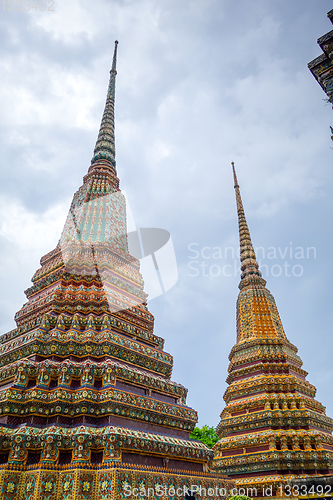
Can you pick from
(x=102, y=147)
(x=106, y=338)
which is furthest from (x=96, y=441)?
(x=102, y=147)

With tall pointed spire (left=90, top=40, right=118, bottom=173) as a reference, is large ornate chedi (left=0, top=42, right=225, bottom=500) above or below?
below

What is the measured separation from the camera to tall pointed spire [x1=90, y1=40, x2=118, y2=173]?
18.4 metres

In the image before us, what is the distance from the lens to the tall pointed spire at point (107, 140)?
723 inches

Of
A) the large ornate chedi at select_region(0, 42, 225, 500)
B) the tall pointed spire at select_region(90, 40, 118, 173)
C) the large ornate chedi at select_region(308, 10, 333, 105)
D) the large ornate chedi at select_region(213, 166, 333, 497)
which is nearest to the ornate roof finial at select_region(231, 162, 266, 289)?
the large ornate chedi at select_region(213, 166, 333, 497)

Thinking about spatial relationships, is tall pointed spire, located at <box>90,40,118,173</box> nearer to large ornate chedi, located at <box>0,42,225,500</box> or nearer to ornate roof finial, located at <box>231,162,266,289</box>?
large ornate chedi, located at <box>0,42,225,500</box>

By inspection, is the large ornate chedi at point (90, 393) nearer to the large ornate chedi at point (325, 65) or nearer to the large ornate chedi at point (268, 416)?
the large ornate chedi at point (268, 416)

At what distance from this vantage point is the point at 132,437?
8836mm

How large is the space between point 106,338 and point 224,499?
5409 millimetres

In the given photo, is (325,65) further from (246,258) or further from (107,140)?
(246,258)

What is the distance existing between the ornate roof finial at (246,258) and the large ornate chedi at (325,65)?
1786cm

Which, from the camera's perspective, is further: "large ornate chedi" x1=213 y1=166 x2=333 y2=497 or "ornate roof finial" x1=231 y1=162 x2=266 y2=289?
"ornate roof finial" x1=231 y1=162 x2=266 y2=289

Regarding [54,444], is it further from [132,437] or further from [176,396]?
[176,396]

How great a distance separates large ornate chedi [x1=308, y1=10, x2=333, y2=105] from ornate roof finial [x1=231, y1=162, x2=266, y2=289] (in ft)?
58.6

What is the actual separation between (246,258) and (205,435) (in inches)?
601
